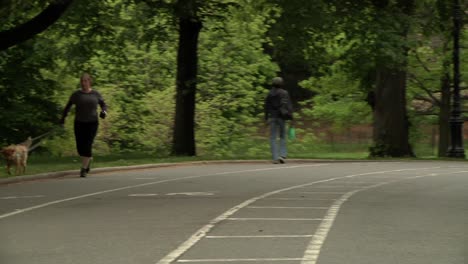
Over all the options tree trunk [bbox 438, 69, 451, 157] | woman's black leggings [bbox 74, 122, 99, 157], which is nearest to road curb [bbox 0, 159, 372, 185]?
woman's black leggings [bbox 74, 122, 99, 157]

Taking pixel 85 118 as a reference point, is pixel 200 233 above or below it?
below

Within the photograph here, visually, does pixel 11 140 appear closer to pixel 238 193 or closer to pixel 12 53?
pixel 12 53

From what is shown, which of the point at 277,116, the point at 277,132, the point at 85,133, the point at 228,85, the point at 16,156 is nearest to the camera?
the point at 16,156

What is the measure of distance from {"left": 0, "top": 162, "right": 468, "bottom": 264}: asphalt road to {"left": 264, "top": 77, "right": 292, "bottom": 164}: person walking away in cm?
413

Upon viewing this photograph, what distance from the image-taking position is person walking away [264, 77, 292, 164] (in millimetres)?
19891

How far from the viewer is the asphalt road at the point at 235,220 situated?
750 cm

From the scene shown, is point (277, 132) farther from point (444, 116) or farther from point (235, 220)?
point (444, 116)

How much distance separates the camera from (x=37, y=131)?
77.4 feet

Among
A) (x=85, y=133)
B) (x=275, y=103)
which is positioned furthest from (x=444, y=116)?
(x=85, y=133)

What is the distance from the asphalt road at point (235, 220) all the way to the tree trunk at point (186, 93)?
7.73 meters

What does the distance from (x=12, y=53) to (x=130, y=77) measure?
8.47 metres

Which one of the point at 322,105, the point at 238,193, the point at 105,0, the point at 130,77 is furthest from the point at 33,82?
the point at 322,105

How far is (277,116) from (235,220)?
34.7 ft

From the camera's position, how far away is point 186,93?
23.3 m
